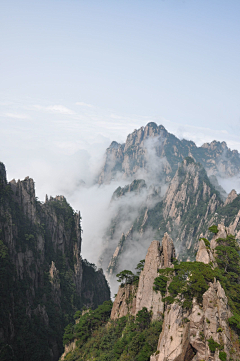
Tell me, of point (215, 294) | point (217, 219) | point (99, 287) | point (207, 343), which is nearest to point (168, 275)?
point (215, 294)

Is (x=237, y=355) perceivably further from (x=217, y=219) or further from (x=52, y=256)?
(x=217, y=219)

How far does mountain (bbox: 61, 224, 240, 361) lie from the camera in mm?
29078

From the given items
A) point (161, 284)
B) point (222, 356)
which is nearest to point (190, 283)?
point (161, 284)

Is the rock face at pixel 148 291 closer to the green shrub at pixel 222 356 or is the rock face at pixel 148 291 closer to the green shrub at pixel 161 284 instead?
the green shrub at pixel 161 284

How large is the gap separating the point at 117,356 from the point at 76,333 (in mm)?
21172

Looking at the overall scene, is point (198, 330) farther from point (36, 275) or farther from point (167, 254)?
point (36, 275)

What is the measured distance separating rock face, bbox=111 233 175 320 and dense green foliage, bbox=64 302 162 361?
168 centimetres

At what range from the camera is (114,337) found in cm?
5019

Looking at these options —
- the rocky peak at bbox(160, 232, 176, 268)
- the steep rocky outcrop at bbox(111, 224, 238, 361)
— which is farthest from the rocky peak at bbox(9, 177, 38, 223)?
the steep rocky outcrop at bbox(111, 224, 238, 361)

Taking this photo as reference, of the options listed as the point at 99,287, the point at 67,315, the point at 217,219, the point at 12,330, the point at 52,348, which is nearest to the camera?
the point at 12,330

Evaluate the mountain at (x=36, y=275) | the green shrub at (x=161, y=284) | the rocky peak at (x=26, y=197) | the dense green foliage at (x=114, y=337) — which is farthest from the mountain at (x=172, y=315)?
the rocky peak at (x=26, y=197)

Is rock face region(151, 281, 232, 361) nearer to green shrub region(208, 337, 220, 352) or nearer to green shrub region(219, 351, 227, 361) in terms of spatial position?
green shrub region(208, 337, 220, 352)

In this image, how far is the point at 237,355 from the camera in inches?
1088

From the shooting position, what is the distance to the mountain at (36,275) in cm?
6047
